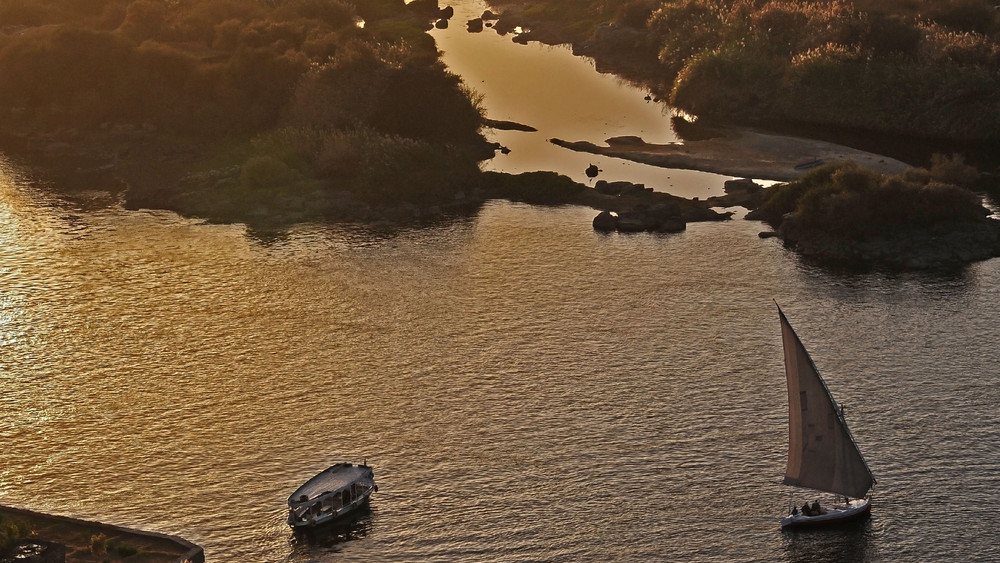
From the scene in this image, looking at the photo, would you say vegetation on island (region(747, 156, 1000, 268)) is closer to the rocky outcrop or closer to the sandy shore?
the rocky outcrop

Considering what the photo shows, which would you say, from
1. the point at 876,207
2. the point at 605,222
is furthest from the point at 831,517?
the point at 605,222

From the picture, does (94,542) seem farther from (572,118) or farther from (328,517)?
(572,118)

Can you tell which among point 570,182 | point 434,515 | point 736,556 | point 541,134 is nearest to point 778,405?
point 736,556

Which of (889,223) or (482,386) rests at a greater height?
(889,223)

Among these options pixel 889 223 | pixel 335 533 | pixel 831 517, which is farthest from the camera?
pixel 889 223

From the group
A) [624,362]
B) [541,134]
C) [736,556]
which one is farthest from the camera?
[541,134]

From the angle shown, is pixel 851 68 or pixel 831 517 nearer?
pixel 831 517

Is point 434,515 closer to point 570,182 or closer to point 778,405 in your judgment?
point 778,405
